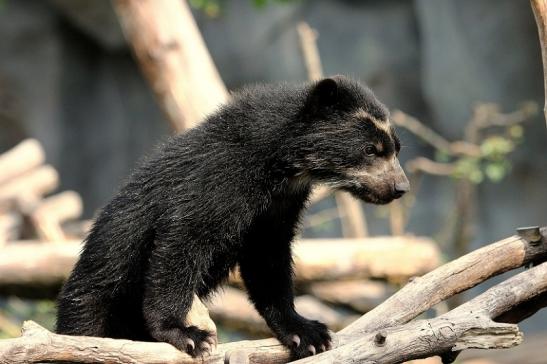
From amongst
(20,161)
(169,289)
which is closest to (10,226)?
(20,161)

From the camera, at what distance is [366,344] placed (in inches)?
117

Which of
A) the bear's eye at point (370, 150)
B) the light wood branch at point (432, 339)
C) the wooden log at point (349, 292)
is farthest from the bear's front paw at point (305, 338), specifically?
the wooden log at point (349, 292)

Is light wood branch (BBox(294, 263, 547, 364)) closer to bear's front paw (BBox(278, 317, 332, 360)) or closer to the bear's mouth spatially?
bear's front paw (BBox(278, 317, 332, 360))

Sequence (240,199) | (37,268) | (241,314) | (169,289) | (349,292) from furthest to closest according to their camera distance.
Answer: (349,292), (241,314), (37,268), (240,199), (169,289)

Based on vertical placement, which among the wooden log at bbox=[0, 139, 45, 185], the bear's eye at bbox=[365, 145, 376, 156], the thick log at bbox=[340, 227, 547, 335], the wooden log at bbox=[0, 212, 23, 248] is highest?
the wooden log at bbox=[0, 139, 45, 185]

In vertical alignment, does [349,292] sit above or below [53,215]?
below

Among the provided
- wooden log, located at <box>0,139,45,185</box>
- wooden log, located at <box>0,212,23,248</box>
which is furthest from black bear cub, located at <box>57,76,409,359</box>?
wooden log, located at <box>0,139,45,185</box>

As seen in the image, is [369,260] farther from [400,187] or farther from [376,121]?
[376,121]

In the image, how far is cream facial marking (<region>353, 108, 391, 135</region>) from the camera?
3.78m

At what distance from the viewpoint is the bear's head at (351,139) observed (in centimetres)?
379

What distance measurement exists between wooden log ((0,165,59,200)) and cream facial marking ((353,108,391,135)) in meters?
4.53

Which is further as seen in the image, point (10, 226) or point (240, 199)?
point (10, 226)

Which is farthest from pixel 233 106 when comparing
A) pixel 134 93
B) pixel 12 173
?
pixel 134 93

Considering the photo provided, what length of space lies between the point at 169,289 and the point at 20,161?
4.86m
